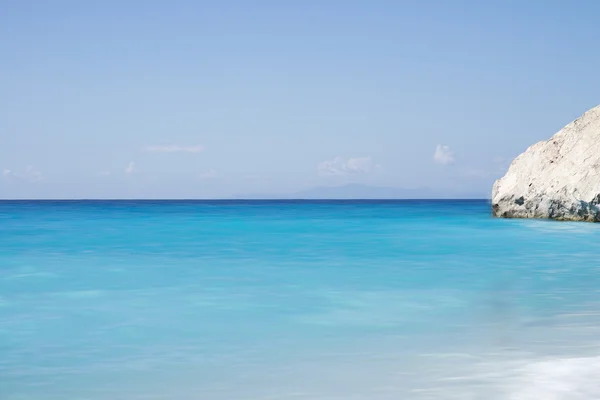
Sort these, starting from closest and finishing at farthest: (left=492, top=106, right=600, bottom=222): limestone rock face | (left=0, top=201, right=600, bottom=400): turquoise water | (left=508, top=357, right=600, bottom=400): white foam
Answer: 1. (left=508, top=357, right=600, bottom=400): white foam
2. (left=0, top=201, right=600, bottom=400): turquoise water
3. (left=492, top=106, right=600, bottom=222): limestone rock face

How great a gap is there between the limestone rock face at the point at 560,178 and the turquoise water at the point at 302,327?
14.0 m

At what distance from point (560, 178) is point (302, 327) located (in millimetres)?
26598

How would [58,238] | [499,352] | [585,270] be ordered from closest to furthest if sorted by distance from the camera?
[499,352] → [585,270] → [58,238]

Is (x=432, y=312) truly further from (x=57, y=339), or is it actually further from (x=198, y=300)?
(x=57, y=339)

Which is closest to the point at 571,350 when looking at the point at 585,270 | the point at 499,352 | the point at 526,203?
the point at 499,352

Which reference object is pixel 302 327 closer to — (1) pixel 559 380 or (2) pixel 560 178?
(1) pixel 559 380

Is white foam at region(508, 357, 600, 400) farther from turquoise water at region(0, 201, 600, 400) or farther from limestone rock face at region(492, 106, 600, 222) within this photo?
limestone rock face at region(492, 106, 600, 222)

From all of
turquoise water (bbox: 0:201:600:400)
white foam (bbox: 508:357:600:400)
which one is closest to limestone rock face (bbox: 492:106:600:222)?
turquoise water (bbox: 0:201:600:400)

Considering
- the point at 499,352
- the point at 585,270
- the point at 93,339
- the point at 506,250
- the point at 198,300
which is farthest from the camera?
the point at 506,250

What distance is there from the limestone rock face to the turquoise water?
46.1 ft

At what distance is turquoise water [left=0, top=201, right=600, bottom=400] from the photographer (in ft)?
19.6

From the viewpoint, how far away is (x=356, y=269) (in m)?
15.4

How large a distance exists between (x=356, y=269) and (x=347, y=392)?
968cm

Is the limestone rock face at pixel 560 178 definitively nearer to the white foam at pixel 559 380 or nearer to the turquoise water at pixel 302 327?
the turquoise water at pixel 302 327
